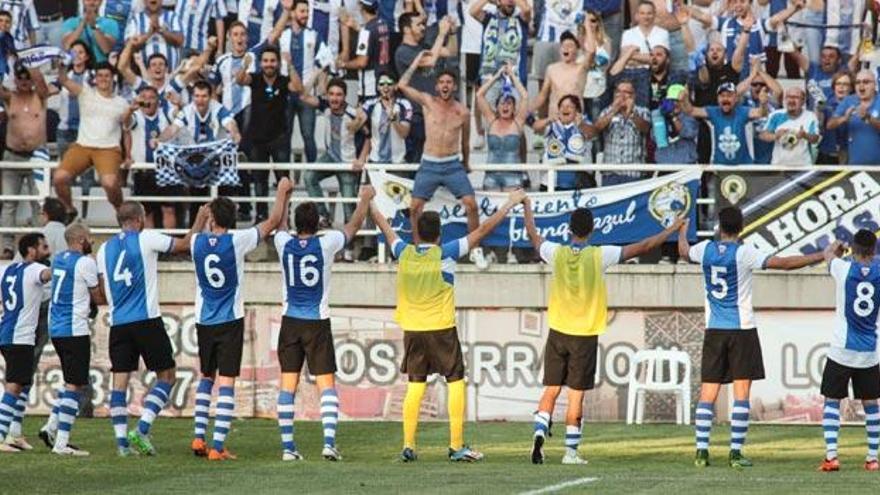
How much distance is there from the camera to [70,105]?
1156 inches

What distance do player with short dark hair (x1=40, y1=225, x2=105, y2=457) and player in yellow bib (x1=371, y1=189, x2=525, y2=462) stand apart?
3024 mm

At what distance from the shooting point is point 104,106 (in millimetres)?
28375

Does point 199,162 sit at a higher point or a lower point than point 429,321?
higher

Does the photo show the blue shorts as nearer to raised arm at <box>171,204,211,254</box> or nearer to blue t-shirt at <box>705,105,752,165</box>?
blue t-shirt at <box>705,105,752,165</box>

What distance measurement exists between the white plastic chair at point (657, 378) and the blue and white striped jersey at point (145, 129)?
21.3ft

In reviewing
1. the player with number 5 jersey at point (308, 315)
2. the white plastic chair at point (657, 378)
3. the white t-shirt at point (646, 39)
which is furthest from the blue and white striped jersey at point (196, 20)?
the player with number 5 jersey at point (308, 315)

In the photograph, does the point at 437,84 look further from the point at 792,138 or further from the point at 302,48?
the point at 792,138

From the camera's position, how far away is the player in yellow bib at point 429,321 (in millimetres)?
21594

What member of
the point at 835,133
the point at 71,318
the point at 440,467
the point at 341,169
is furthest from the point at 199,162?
the point at 440,467

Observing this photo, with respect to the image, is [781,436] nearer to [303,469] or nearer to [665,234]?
[665,234]

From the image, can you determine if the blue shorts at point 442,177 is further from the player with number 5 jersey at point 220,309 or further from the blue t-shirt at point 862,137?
the player with number 5 jersey at point 220,309

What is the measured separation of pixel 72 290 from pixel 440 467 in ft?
13.7

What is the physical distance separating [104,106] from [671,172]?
681 cm

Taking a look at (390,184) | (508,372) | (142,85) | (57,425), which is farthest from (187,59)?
(57,425)
